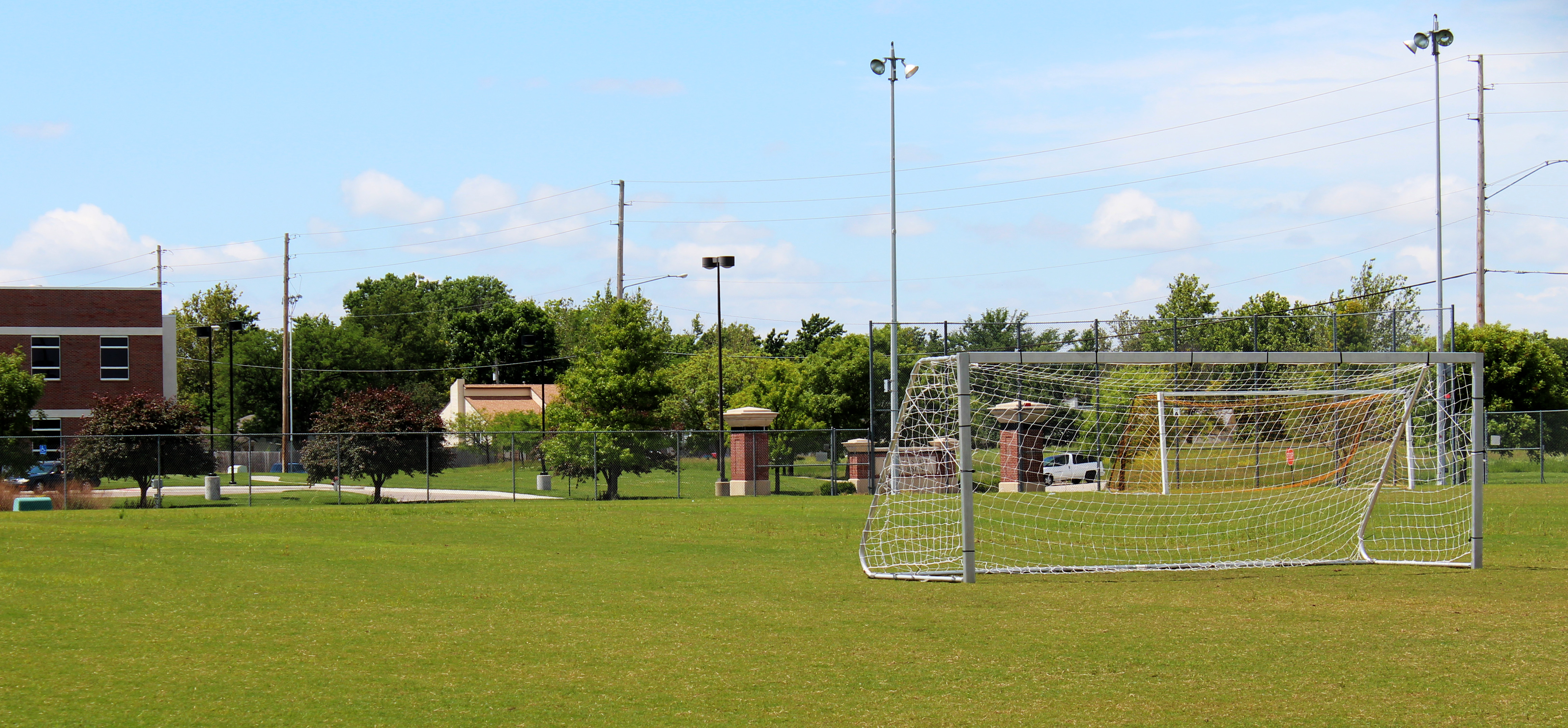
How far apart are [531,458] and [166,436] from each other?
944cm

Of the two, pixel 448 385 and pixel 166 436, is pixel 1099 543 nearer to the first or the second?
pixel 166 436

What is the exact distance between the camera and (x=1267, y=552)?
51.4ft

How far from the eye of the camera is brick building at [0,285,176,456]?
48.3m

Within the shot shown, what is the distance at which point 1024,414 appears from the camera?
3022cm

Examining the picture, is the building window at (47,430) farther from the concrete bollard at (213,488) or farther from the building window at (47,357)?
the concrete bollard at (213,488)

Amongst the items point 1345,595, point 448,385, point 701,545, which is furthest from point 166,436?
point 448,385

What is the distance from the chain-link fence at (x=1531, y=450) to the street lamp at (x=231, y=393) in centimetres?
3364

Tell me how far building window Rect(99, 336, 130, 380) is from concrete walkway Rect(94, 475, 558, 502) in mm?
15576

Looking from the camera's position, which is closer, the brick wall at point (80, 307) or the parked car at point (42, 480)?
the parked car at point (42, 480)

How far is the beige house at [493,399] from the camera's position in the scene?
2965 inches

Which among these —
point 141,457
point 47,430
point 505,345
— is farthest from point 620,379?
point 505,345

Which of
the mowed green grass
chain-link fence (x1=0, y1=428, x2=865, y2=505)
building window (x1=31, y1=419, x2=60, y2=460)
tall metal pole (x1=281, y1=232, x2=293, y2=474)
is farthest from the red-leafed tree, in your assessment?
tall metal pole (x1=281, y1=232, x2=293, y2=474)

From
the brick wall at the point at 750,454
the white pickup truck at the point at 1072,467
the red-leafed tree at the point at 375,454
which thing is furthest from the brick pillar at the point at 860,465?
the red-leafed tree at the point at 375,454

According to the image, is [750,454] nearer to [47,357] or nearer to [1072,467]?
[1072,467]
